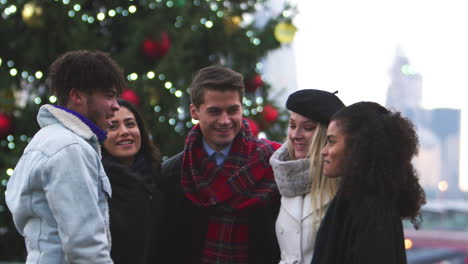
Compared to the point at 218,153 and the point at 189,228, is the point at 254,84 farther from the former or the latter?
the point at 189,228

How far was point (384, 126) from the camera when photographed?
2.39m

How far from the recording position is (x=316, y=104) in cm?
297

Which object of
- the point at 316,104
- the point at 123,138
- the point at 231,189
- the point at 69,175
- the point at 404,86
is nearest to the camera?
the point at 69,175

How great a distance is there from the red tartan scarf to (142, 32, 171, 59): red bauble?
2.50 m

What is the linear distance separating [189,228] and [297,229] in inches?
26.6

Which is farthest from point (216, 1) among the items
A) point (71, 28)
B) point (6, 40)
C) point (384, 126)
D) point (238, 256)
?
point (384, 126)

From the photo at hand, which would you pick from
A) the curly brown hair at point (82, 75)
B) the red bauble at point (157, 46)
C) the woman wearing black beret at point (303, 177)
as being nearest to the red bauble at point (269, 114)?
the red bauble at point (157, 46)

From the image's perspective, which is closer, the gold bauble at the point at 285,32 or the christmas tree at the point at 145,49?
the christmas tree at the point at 145,49

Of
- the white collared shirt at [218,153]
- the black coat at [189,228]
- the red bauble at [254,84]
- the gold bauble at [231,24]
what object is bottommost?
the black coat at [189,228]

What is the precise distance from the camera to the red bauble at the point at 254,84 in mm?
6285

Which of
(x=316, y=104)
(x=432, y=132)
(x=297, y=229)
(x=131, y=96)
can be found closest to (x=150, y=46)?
(x=131, y=96)

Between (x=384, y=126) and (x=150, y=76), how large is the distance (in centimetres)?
356

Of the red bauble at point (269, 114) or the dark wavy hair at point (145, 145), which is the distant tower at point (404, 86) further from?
the dark wavy hair at point (145, 145)

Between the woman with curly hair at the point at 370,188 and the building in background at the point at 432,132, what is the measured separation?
15.4 metres
